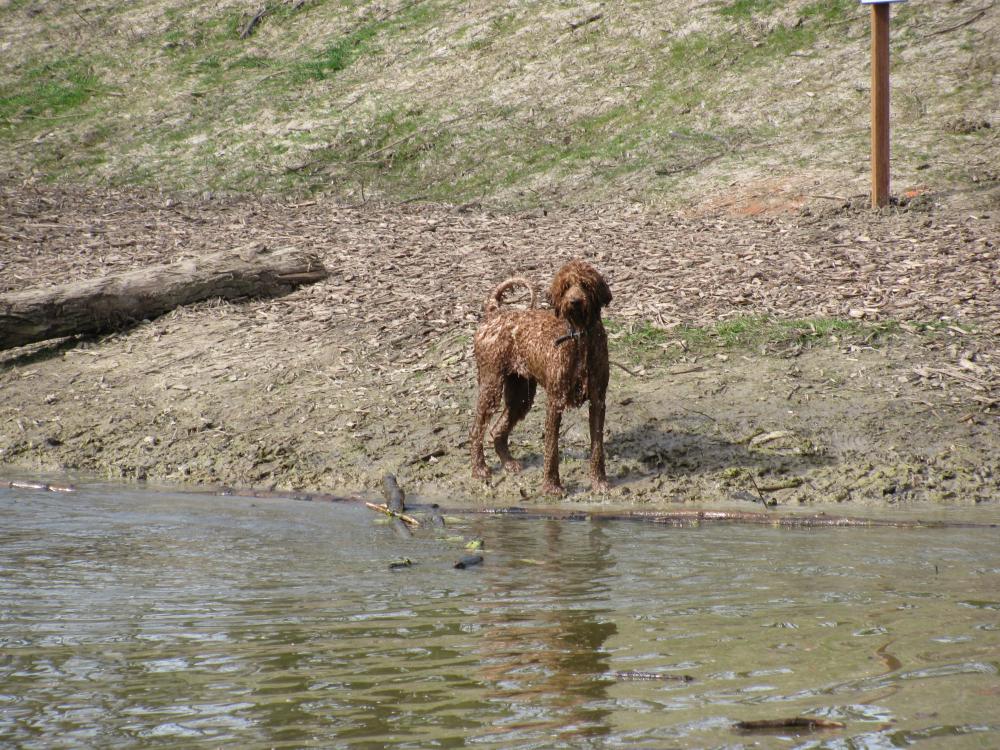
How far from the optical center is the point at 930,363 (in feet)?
30.0

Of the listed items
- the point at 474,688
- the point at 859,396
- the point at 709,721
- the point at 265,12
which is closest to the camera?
the point at 709,721

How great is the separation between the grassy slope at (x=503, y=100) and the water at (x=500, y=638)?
30.4 ft

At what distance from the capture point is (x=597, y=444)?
26.7ft

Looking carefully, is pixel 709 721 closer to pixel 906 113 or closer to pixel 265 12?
pixel 906 113

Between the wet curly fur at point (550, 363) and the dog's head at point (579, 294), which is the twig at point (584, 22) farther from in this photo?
the dog's head at point (579, 294)

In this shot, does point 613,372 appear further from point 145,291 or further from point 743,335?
point 145,291

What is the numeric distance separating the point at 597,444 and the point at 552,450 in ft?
1.05

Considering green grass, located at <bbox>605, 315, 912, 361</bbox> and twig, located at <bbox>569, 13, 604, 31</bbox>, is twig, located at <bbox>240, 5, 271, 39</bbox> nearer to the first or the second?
twig, located at <bbox>569, 13, 604, 31</bbox>

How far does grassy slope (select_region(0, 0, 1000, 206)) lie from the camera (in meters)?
16.1

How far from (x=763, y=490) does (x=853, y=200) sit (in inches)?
264

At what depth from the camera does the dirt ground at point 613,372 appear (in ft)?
27.4

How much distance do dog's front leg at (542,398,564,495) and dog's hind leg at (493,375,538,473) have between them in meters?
0.55

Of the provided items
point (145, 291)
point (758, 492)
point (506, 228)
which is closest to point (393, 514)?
point (758, 492)

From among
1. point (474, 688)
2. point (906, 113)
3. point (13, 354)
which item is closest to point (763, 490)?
point (474, 688)
